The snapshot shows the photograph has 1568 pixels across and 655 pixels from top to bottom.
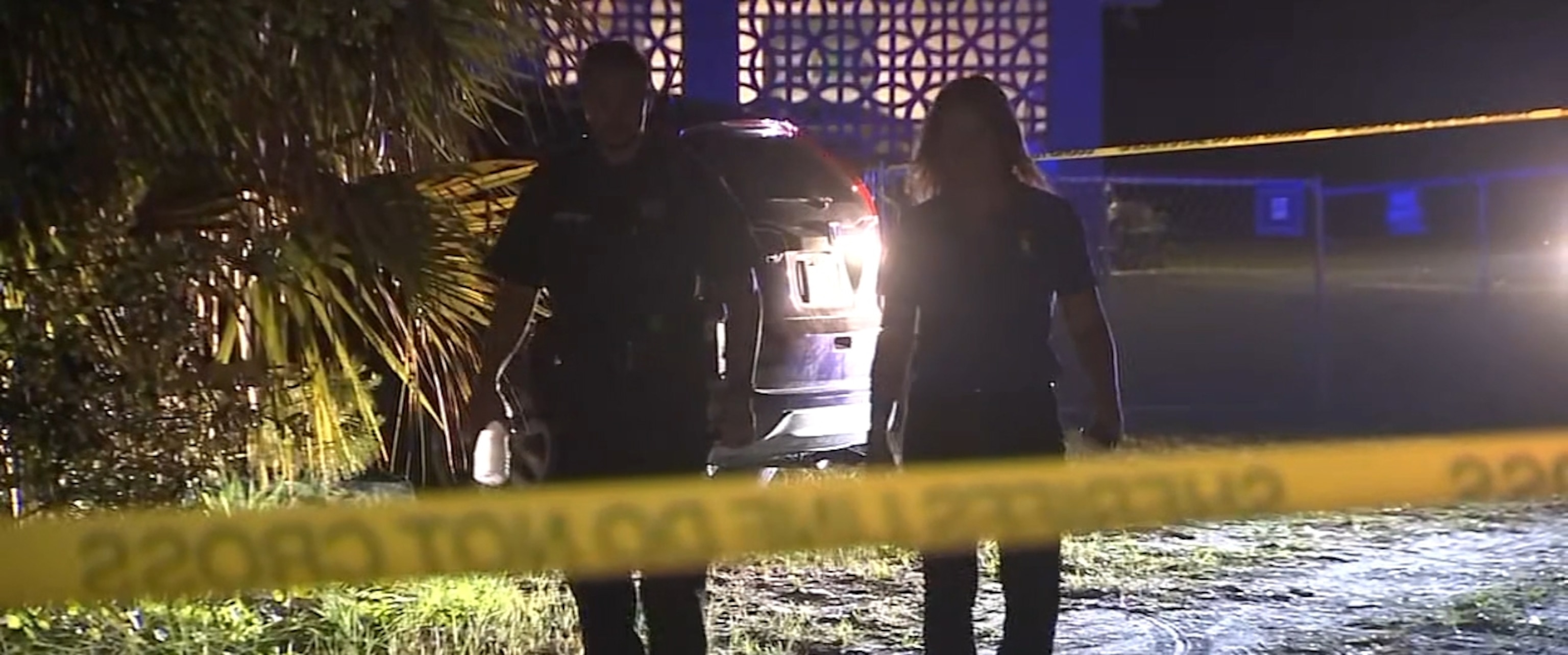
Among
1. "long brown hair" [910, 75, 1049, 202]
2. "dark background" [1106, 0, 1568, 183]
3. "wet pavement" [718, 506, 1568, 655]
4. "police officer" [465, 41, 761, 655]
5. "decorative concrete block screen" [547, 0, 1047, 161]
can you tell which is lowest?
"wet pavement" [718, 506, 1568, 655]

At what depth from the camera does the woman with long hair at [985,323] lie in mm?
3350

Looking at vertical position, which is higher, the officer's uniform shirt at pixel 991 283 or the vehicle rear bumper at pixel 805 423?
the officer's uniform shirt at pixel 991 283

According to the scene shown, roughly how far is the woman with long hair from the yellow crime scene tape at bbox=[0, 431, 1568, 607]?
1.71 ft

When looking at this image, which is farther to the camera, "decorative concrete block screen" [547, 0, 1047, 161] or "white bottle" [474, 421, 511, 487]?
"decorative concrete block screen" [547, 0, 1047, 161]

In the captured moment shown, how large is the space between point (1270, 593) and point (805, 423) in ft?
4.34

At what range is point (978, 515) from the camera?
2.65 meters

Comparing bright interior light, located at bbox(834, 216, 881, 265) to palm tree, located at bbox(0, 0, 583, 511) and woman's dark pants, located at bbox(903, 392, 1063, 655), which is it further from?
palm tree, located at bbox(0, 0, 583, 511)

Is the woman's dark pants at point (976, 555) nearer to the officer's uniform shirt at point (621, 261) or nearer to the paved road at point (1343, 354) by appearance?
the officer's uniform shirt at point (621, 261)

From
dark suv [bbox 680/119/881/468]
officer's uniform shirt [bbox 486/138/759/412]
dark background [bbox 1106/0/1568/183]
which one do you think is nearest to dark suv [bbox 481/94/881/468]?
dark suv [bbox 680/119/881/468]

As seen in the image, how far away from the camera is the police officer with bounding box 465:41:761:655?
3.17 metres

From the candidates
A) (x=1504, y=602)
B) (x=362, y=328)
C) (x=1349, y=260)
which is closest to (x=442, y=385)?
(x=362, y=328)

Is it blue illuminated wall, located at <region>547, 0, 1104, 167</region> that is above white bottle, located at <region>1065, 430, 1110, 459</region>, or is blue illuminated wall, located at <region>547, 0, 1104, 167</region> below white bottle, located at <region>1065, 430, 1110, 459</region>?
above

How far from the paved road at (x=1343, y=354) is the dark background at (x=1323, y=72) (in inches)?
269

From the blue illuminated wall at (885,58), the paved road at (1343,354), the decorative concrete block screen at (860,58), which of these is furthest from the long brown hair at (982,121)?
the decorative concrete block screen at (860,58)
